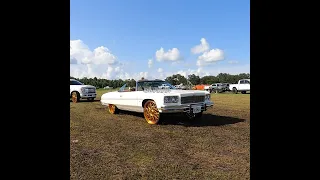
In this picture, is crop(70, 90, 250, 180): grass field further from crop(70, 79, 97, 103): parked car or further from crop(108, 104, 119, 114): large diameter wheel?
crop(70, 79, 97, 103): parked car

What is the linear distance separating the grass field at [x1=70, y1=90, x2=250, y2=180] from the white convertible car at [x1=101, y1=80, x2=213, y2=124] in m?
0.47

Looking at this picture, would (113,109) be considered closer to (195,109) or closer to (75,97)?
(195,109)

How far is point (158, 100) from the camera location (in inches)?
271

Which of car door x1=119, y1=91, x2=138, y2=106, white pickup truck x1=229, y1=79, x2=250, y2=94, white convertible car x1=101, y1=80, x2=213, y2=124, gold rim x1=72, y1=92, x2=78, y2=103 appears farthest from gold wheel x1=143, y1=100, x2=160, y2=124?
white pickup truck x1=229, y1=79, x2=250, y2=94

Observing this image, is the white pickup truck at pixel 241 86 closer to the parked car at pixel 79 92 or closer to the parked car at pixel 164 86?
the parked car at pixel 79 92

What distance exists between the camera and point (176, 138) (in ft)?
17.7

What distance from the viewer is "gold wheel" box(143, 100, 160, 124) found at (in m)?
7.11

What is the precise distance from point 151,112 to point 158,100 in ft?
1.87

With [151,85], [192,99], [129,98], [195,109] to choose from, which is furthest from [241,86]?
[195,109]
